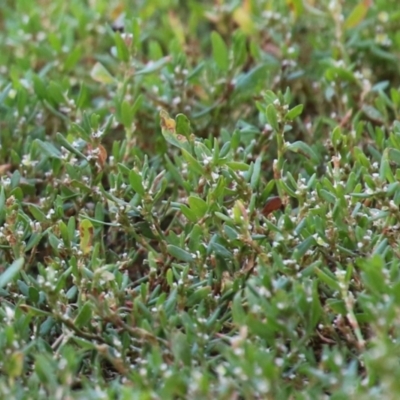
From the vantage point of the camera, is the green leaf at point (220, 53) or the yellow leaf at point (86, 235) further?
the green leaf at point (220, 53)

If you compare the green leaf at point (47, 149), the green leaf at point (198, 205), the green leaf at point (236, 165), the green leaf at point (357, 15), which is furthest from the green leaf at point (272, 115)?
the green leaf at point (357, 15)

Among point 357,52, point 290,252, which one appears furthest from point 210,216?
point 357,52

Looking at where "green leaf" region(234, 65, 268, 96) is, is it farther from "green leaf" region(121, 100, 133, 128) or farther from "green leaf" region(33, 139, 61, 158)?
"green leaf" region(33, 139, 61, 158)

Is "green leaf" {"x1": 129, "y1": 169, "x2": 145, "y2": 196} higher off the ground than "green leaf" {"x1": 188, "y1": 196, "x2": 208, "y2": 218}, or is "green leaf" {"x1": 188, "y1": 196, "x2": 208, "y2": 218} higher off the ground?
"green leaf" {"x1": 129, "y1": 169, "x2": 145, "y2": 196}

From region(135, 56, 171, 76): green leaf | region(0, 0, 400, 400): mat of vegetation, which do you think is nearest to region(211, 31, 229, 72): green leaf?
region(0, 0, 400, 400): mat of vegetation

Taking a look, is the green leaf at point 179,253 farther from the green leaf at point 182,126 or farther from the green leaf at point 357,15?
the green leaf at point 357,15

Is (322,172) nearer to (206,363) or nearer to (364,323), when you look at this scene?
(364,323)
